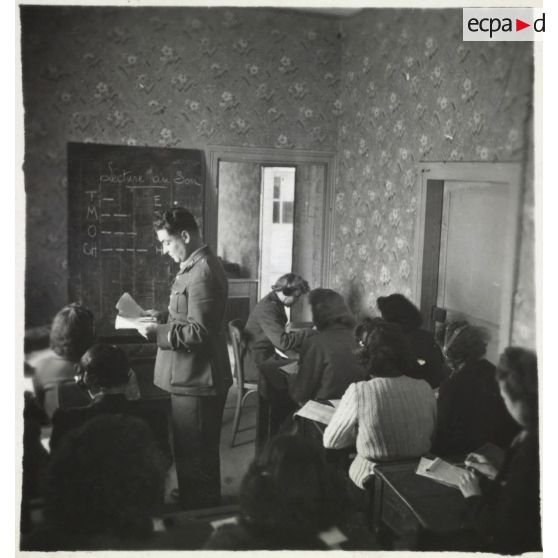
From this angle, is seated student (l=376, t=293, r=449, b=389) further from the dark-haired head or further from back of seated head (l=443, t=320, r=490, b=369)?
the dark-haired head

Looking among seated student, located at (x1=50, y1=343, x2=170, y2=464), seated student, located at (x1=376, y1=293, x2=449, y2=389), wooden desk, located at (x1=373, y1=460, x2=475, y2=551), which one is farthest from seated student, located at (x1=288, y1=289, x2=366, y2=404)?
seated student, located at (x1=50, y1=343, x2=170, y2=464)

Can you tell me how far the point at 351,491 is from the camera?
95.5 inches

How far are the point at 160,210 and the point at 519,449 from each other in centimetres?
184


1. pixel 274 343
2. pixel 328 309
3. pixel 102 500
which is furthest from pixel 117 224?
pixel 102 500

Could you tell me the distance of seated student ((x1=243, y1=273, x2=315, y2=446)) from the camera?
282 cm

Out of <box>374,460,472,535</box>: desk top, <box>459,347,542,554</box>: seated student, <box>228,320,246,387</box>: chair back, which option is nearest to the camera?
<box>374,460,472,535</box>: desk top

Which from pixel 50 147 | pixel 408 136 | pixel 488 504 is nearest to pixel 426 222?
pixel 408 136

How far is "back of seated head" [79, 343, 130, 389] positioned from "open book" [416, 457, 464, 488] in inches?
49.0

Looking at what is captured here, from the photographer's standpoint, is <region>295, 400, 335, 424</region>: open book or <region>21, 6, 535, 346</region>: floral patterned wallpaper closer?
<region>21, 6, 535, 346</region>: floral patterned wallpaper

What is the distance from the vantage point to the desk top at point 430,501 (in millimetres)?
1997

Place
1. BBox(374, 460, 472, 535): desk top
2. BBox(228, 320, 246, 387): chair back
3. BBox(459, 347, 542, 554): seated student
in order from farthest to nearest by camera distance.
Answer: BBox(228, 320, 246, 387): chair back → BBox(459, 347, 542, 554): seated student → BBox(374, 460, 472, 535): desk top

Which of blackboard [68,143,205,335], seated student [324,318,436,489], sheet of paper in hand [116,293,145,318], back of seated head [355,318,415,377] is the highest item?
blackboard [68,143,205,335]

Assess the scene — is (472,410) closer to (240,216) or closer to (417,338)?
(417,338)

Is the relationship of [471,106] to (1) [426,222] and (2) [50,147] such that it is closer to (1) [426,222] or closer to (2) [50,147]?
(1) [426,222]
